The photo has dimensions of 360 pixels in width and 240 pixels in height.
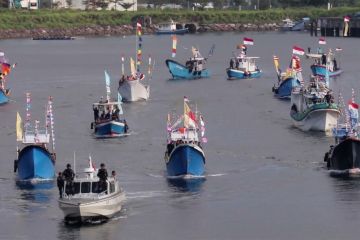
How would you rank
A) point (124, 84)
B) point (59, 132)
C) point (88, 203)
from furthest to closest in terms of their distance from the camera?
point (124, 84) < point (59, 132) < point (88, 203)

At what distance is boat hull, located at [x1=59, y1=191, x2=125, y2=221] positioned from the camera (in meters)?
49.5

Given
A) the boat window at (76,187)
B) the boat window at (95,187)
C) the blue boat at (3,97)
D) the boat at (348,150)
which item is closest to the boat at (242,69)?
the blue boat at (3,97)

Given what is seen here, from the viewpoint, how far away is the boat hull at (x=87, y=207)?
1949 inches

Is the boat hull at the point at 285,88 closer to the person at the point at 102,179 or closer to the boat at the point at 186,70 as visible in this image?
the boat at the point at 186,70

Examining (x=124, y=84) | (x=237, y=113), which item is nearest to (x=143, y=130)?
(x=237, y=113)

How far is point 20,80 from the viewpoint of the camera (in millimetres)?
127688

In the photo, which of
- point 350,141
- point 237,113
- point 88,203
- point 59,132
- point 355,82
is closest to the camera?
point 88,203

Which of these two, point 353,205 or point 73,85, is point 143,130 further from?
point 73,85

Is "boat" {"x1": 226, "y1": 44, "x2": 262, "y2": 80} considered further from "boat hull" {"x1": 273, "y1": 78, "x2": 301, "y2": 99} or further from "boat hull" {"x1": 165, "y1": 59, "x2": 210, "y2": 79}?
"boat hull" {"x1": 273, "y1": 78, "x2": 301, "y2": 99}

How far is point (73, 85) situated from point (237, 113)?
30.6m

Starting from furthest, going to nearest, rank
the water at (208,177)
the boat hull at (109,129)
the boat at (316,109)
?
1. the boat at (316,109)
2. the boat hull at (109,129)
3. the water at (208,177)

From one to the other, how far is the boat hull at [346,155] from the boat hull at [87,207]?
1466cm

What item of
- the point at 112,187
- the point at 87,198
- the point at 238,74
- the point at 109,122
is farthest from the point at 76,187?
the point at 238,74

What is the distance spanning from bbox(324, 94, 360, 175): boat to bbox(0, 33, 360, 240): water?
2.63ft
